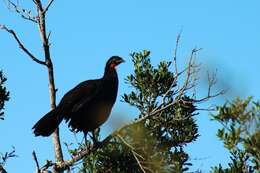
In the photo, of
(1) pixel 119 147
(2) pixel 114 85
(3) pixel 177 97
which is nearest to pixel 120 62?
(2) pixel 114 85

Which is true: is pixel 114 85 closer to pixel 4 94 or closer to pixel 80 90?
pixel 80 90

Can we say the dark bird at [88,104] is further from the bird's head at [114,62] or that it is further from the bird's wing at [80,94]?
the bird's head at [114,62]

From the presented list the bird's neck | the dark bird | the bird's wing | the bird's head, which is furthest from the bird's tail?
the bird's head

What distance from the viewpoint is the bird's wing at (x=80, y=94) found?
12031 millimetres

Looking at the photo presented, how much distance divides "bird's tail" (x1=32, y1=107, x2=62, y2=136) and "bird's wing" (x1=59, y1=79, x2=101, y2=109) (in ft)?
1.63

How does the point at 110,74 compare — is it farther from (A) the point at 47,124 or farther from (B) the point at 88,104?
(A) the point at 47,124

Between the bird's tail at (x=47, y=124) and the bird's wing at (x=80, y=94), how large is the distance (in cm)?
50

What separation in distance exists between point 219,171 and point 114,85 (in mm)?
2939

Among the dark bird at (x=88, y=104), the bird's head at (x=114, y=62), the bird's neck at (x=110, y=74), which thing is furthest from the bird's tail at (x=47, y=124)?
the bird's head at (x=114, y=62)

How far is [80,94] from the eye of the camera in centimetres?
1226

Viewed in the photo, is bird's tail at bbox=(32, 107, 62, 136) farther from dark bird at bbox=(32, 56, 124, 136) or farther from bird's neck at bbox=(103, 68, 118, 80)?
bird's neck at bbox=(103, 68, 118, 80)

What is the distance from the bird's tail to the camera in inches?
440

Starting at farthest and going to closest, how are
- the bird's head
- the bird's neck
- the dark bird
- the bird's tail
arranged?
the bird's head < the bird's neck < the dark bird < the bird's tail

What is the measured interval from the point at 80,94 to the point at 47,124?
121cm
